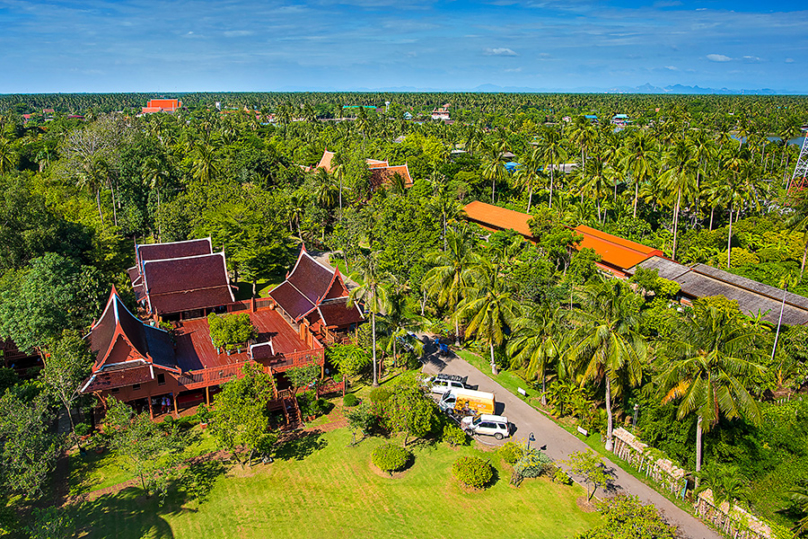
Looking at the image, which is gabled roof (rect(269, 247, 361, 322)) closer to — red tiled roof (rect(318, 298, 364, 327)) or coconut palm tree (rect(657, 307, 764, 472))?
red tiled roof (rect(318, 298, 364, 327))

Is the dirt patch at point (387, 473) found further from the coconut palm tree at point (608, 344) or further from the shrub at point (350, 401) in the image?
the coconut palm tree at point (608, 344)

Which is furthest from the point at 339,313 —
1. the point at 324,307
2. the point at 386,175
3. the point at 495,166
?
the point at 495,166

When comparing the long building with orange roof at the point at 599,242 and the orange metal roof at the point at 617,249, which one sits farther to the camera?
the long building with orange roof at the point at 599,242

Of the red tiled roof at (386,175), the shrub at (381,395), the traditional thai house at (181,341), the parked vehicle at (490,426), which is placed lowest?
the parked vehicle at (490,426)

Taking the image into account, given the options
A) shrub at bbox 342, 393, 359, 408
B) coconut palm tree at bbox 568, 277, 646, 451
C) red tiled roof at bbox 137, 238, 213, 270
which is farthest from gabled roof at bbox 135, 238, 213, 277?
coconut palm tree at bbox 568, 277, 646, 451

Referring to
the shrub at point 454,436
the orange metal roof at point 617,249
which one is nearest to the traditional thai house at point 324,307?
the shrub at point 454,436
